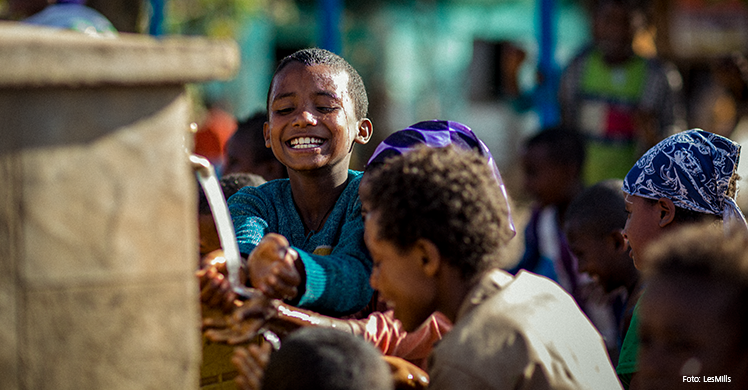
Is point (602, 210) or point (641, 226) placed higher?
point (641, 226)

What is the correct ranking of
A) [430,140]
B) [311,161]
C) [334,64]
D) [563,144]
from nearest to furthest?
[430,140] → [311,161] → [334,64] → [563,144]

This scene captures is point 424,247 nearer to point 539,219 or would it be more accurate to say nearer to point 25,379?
point 25,379

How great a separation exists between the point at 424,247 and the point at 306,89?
995 millimetres

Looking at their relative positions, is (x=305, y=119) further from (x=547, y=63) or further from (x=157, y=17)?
(x=157, y=17)

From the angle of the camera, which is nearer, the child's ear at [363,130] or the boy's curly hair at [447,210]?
the boy's curly hair at [447,210]

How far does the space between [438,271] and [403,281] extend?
9 centimetres

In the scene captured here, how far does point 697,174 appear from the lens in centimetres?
255

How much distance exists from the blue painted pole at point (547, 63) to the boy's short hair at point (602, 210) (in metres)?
1.81

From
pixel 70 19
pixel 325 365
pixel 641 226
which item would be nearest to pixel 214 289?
pixel 325 365

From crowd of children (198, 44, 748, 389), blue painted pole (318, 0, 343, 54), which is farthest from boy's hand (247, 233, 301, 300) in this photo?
blue painted pole (318, 0, 343, 54)

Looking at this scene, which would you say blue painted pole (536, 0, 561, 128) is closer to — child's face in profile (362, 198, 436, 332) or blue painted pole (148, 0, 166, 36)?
blue painted pole (148, 0, 166, 36)

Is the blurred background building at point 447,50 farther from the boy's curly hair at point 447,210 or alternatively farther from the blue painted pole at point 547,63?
the boy's curly hair at point 447,210

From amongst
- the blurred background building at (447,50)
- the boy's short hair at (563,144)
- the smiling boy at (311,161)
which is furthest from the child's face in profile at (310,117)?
the blurred background building at (447,50)

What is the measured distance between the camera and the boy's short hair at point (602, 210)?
356cm
